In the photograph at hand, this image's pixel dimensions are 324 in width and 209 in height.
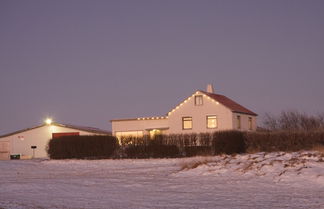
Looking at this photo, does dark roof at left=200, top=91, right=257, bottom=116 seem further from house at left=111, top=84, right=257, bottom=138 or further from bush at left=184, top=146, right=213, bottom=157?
bush at left=184, top=146, right=213, bottom=157

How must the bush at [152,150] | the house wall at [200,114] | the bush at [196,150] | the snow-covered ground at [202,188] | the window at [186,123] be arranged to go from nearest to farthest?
the snow-covered ground at [202,188]
the bush at [196,150]
the bush at [152,150]
the house wall at [200,114]
the window at [186,123]

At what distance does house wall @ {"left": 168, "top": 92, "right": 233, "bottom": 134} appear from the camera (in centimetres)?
4734

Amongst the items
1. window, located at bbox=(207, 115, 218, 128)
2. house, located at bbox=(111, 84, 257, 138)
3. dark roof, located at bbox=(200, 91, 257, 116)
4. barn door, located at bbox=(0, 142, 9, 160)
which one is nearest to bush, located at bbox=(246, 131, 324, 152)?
house, located at bbox=(111, 84, 257, 138)

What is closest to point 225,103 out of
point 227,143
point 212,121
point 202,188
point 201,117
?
point 212,121

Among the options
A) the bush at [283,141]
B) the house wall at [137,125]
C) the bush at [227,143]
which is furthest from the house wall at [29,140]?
the bush at [283,141]

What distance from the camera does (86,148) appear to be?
37.7m

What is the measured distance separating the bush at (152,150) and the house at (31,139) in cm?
1632

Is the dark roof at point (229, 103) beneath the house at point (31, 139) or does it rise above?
above

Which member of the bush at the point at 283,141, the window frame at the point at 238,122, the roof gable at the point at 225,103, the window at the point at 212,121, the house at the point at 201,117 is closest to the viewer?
the bush at the point at 283,141

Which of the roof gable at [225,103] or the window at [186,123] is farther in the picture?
the window at [186,123]

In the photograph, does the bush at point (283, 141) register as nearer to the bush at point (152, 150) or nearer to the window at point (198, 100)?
the bush at point (152, 150)

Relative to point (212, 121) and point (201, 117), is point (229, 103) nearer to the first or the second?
point (212, 121)

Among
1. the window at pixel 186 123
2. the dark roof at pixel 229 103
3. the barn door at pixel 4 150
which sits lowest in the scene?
the barn door at pixel 4 150

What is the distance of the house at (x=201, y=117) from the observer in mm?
47500
